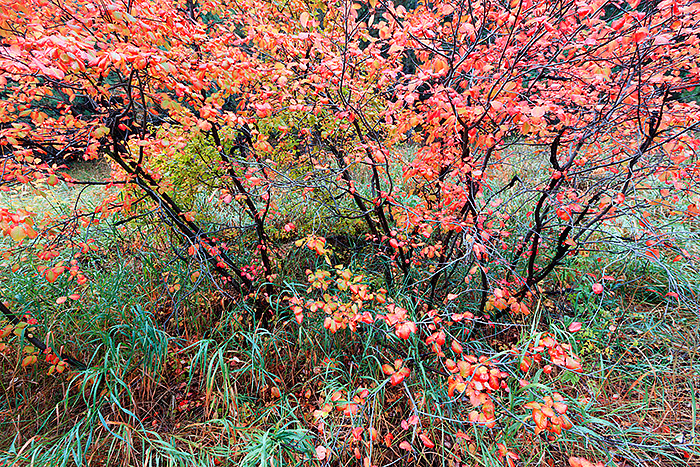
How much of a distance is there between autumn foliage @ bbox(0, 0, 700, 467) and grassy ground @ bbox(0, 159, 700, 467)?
0.16 feet

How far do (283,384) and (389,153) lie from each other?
2.07 meters

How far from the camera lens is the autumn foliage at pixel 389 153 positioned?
5.37 feet

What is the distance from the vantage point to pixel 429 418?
84.0 inches

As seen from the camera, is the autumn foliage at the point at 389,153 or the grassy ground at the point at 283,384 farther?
the grassy ground at the point at 283,384

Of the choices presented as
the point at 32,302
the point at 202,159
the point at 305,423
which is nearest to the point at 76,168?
the point at 32,302

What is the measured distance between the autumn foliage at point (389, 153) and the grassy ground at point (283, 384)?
0.16 ft

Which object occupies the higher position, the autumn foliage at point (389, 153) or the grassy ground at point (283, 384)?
the autumn foliage at point (389, 153)

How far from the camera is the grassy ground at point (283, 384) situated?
1958 mm

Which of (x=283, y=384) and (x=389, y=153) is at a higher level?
(x=389, y=153)

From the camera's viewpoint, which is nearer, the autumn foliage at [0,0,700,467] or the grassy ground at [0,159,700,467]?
the autumn foliage at [0,0,700,467]

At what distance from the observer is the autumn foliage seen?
1.64 meters

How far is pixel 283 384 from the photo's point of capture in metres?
2.45

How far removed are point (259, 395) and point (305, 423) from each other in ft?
1.41

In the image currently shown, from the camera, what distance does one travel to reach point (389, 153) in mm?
2512
